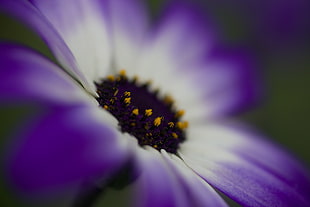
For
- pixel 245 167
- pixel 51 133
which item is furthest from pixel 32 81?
pixel 245 167

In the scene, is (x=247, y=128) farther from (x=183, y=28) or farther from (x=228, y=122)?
(x=183, y=28)

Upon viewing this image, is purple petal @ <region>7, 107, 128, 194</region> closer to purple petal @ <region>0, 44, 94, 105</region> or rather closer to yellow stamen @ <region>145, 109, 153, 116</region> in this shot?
purple petal @ <region>0, 44, 94, 105</region>

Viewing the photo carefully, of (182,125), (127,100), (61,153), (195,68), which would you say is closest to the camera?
(61,153)

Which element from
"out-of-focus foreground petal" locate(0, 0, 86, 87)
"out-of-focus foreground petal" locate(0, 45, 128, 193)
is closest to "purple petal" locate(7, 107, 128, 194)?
"out-of-focus foreground petal" locate(0, 45, 128, 193)

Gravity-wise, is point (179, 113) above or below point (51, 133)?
above

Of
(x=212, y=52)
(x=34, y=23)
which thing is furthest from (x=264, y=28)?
(x=34, y=23)

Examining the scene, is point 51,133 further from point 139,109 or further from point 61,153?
point 139,109
